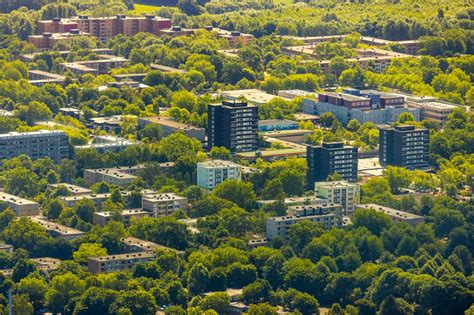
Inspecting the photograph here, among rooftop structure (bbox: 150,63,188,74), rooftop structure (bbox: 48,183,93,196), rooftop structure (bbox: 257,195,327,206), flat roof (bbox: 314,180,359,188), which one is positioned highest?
rooftop structure (bbox: 150,63,188,74)

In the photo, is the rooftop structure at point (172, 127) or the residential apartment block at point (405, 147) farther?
the rooftop structure at point (172, 127)

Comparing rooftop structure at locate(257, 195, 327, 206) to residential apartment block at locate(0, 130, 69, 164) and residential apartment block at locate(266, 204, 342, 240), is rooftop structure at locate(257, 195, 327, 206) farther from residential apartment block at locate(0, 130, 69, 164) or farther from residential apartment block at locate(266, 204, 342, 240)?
residential apartment block at locate(0, 130, 69, 164)

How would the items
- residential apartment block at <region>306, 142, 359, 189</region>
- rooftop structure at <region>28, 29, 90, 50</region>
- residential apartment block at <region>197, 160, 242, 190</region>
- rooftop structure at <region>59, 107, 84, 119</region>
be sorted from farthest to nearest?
rooftop structure at <region>28, 29, 90, 50</region>
rooftop structure at <region>59, 107, 84, 119</region>
residential apartment block at <region>306, 142, 359, 189</region>
residential apartment block at <region>197, 160, 242, 190</region>

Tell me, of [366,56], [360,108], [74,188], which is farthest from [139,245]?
[366,56]

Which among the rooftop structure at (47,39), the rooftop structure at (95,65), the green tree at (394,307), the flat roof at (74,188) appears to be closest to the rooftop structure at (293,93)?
the rooftop structure at (95,65)

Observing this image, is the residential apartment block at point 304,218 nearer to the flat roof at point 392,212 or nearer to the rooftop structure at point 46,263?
the flat roof at point 392,212

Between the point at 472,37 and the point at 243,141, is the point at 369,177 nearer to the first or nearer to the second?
the point at 243,141

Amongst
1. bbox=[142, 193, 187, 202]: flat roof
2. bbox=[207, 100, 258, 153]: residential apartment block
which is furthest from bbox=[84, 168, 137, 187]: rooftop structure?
bbox=[207, 100, 258, 153]: residential apartment block
